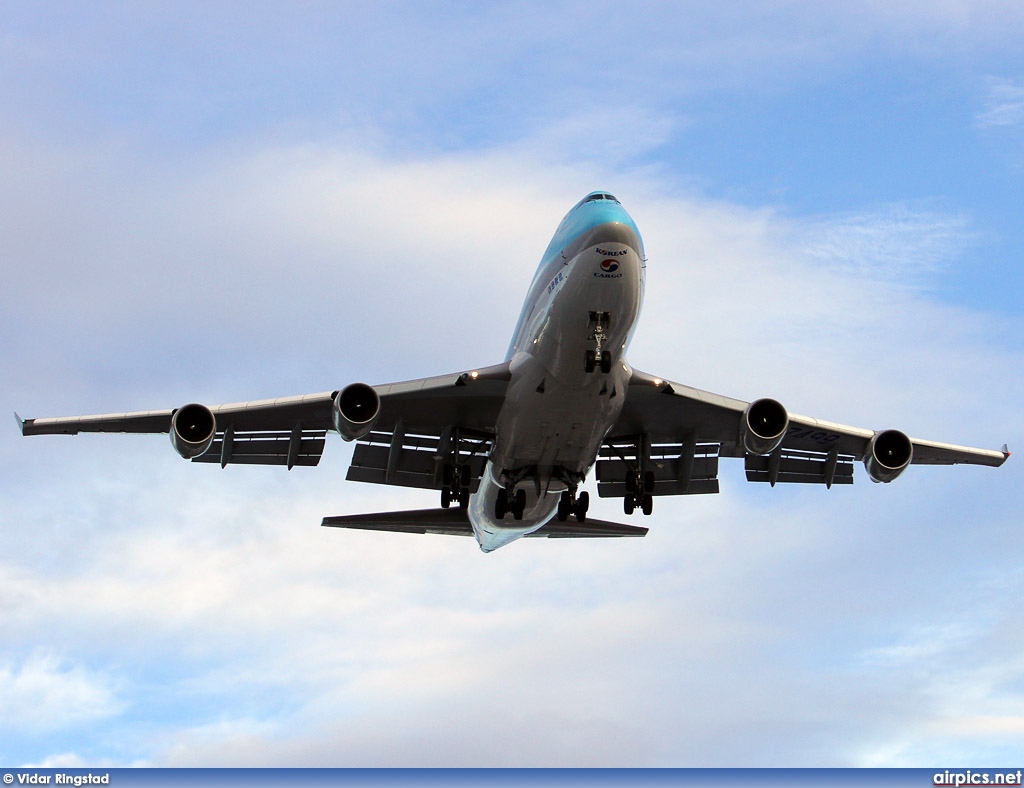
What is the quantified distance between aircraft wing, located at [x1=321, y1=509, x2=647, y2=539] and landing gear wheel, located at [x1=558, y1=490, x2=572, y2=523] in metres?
1.50

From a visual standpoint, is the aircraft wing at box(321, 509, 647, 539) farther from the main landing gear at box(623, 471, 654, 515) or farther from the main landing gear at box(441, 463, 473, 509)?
the main landing gear at box(623, 471, 654, 515)

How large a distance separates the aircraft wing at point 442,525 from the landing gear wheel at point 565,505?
1502 millimetres

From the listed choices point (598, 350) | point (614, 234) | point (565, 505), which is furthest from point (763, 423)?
point (565, 505)

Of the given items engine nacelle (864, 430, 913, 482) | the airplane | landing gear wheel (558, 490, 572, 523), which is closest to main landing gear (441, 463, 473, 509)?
the airplane

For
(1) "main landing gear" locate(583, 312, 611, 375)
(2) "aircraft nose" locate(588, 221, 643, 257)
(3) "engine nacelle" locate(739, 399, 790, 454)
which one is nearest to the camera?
(2) "aircraft nose" locate(588, 221, 643, 257)

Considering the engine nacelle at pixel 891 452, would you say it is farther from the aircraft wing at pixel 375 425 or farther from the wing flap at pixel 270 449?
the wing flap at pixel 270 449

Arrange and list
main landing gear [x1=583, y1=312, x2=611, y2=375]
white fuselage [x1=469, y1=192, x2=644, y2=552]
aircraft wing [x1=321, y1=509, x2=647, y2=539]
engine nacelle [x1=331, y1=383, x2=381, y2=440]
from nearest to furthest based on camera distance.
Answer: white fuselage [x1=469, y1=192, x2=644, y2=552] < main landing gear [x1=583, y1=312, x2=611, y2=375] < engine nacelle [x1=331, y1=383, x2=381, y2=440] < aircraft wing [x1=321, y1=509, x2=647, y2=539]

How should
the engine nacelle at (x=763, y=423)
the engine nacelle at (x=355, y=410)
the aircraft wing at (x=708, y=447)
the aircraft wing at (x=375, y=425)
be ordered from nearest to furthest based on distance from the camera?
the engine nacelle at (x=355, y=410) < the engine nacelle at (x=763, y=423) < the aircraft wing at (x=375, y=425) < the aircraft wing at (x=708, y=447)

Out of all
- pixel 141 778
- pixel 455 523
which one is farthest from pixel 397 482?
pixel 141 778

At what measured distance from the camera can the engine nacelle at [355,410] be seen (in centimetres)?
2181

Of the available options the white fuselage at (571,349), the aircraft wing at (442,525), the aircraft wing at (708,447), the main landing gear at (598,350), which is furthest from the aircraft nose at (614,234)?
the aircraft wing at (442,525)

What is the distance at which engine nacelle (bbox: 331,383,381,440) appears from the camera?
71.6ft

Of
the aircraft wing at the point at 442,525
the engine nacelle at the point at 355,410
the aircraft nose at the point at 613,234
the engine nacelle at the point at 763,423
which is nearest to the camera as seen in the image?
the aircraft nose at the point at 613,234

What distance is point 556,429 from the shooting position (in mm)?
22281
